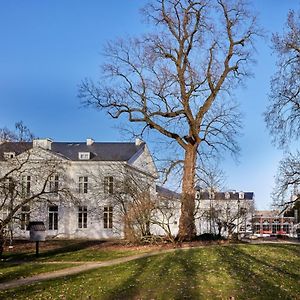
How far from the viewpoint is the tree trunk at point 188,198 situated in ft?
93.8

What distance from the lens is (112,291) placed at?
41.8 ft

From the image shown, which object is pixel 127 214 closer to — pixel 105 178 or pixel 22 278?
pixel 22 278

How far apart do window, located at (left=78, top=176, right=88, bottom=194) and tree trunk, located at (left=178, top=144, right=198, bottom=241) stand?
21495 mm

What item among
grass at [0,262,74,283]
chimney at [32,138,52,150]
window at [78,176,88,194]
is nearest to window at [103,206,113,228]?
window at [78,176,88,194]

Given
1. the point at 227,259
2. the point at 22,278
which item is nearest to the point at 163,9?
the point at 227,259

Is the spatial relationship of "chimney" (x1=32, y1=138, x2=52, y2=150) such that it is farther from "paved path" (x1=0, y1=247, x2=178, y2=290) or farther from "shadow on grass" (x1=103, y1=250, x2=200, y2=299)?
"shadow on grass" (x1=103, y1=250, x2=200, y2=299)

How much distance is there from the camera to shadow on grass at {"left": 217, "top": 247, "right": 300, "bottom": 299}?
41.2ft

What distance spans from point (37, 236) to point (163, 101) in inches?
465

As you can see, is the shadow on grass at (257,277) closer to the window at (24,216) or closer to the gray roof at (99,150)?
the window at (24,216)

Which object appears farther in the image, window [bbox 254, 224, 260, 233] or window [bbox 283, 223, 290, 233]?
window [bbox 283, 223, 290, 233]

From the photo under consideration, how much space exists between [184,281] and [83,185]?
37745 millimetres

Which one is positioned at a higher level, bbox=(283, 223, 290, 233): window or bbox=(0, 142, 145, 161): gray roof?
bbox=(0, 142, 145, 161): gray roof

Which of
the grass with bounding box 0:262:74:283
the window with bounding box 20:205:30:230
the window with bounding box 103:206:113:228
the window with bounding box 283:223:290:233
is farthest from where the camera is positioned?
the window with bounding box 283:223:290:233

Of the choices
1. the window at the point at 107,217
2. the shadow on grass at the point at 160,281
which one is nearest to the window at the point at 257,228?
Result: the window at the point at 107,217
